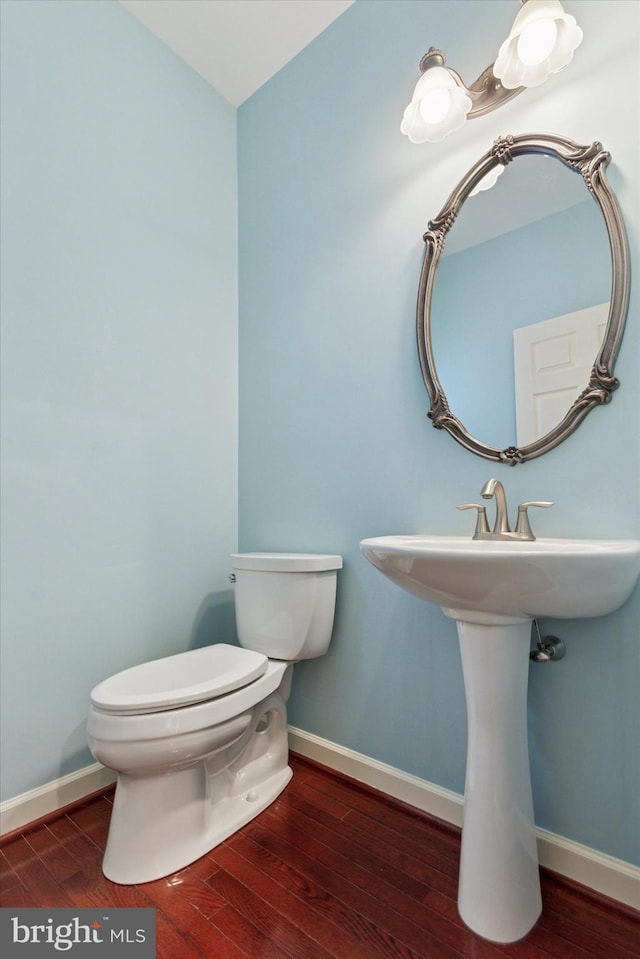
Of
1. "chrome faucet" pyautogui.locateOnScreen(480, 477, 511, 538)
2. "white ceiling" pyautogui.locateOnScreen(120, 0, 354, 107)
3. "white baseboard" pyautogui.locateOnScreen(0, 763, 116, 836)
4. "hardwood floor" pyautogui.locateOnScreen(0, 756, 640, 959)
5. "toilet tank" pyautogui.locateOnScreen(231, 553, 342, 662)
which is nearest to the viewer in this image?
"hardwood floor" pyautogui.locateOnScreen(0, 756, 640, 959)

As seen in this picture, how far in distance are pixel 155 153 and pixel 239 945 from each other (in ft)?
7.60

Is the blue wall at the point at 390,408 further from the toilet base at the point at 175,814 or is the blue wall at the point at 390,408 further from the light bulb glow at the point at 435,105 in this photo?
the toilet base at the point at 175,814

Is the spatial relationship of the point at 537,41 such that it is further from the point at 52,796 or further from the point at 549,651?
the point at 52,796

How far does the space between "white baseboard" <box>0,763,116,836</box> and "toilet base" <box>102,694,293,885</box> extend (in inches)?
12.2

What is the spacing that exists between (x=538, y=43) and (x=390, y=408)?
3.01 feet

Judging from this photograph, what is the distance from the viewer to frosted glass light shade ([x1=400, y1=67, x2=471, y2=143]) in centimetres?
124

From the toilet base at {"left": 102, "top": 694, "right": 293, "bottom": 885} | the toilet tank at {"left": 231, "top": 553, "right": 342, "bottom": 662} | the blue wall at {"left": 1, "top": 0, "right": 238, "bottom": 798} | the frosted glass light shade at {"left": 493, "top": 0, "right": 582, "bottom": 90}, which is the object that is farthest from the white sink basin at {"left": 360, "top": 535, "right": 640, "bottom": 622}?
the frosted glass light shade at {"left": 493, "top": 0, "right": 582, "bottom": 90}

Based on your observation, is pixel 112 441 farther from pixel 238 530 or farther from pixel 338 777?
pixel 338 777

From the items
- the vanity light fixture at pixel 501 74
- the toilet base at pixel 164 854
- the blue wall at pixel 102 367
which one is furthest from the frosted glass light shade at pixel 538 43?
the toilet base at pixel 164 854

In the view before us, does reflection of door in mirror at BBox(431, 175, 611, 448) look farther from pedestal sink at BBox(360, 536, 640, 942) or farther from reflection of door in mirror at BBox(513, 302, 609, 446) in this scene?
pedestal sink at BBox(360, 536, 640, 942)

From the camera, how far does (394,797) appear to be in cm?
142

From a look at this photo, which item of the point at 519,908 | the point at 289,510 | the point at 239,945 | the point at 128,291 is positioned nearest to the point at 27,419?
the point at 128,291

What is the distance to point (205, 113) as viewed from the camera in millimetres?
1939

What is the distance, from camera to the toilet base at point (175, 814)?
1113mm
